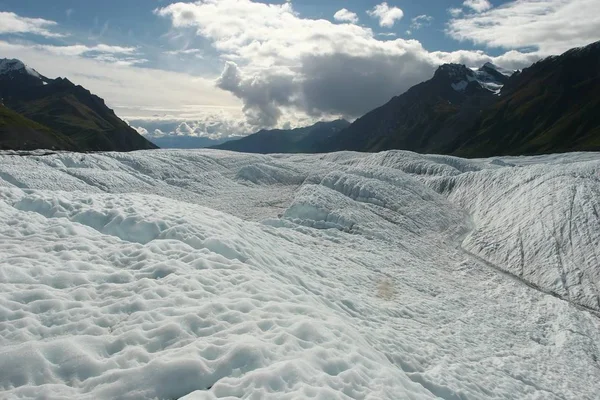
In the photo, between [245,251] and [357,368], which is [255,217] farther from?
[357,368]

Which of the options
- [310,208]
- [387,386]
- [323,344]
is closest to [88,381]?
[323,344]

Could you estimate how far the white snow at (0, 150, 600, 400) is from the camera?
10.8 m

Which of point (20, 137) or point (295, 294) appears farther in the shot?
point (20, 137)

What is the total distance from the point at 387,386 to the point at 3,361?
993 cm

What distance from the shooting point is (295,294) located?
59.2 ft

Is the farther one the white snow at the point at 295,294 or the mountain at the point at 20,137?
the mountain at the point at 20,137

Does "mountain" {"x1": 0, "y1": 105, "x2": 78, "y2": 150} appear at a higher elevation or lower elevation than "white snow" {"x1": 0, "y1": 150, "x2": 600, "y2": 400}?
higher

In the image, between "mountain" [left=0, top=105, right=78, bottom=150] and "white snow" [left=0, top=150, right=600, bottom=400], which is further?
"mountain" [left=0, top=105, right=78, bottom=150]

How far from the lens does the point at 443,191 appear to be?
63.6 metres

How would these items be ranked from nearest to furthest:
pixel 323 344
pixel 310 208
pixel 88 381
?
pixel 88 381 → pixel 323 344 → pixel 310 208

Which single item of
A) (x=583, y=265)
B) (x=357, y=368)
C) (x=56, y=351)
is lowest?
(x=583, y=265)

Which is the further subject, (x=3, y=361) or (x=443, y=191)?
(x=443, y=191)

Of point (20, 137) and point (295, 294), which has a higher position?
point (20, 137)

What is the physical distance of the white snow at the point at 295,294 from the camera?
35.3 ft
